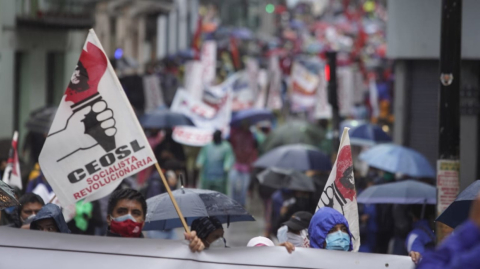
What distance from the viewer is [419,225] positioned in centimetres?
807

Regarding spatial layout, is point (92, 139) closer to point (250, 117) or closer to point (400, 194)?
point (400, 194)

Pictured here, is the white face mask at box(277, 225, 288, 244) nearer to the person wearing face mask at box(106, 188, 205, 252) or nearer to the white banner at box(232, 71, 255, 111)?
the person wearing face mask at box(106, 188, 205, 252)

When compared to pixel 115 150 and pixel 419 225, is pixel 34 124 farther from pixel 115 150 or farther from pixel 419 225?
pixel 115 150

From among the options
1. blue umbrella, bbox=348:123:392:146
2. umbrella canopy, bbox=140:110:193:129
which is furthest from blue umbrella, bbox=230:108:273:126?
blue umbrella, bbox=348:123:392:146

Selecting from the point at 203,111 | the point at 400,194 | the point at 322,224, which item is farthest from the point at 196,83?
the point at 322,224

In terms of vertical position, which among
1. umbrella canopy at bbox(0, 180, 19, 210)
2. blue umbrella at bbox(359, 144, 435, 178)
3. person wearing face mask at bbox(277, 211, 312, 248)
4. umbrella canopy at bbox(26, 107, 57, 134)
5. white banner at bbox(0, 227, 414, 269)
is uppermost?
umbrella canopy at bbox(0, 180, 19, 210)

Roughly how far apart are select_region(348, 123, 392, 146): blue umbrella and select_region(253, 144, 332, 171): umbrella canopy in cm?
355

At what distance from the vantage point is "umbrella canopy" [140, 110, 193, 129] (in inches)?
597

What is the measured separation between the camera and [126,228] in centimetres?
604

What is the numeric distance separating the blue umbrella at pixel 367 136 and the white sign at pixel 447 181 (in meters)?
7.94

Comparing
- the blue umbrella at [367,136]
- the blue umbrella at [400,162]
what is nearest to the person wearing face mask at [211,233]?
the blue umbrella at [400,162]

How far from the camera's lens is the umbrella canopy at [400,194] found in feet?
28.0

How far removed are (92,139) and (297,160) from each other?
6519 mm

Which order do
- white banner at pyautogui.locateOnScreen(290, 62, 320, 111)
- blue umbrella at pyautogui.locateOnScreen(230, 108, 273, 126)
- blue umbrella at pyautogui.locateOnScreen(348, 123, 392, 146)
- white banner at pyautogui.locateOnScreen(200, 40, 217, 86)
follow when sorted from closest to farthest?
blue umbrella at pyautogui.locateOnScreen(348, 123, 392, 146) → blue umbrella at pyautogui.locateOnScreen(230, 108, 273, 126) → white banner at pyautogui.locateOnScreen(200, 40, 217, 86) → white banner at pyautogui.locateOnScreen(290, 62, 320, 111)
